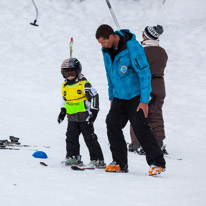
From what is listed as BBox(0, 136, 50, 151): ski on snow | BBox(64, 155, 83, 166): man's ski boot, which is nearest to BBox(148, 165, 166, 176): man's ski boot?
BBox(64, 155, 83, 166): man's ski boot

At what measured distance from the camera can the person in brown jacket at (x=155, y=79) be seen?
642 centimetres

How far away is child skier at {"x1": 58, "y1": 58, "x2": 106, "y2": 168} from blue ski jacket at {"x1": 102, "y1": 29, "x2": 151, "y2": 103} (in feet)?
1.22

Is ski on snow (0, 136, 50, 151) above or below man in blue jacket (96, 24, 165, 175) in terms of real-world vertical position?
below

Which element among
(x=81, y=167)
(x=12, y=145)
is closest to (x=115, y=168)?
(x=81, y=167)

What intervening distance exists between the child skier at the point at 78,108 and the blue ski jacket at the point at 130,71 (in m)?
0.37

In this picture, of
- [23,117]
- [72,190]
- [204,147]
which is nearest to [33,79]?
[23,117]

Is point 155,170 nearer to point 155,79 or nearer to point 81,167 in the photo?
point 81,167

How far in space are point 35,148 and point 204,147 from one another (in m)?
3.31

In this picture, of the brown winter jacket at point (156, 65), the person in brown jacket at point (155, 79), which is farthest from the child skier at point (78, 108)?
the brown winter jacket at point (156, 65)

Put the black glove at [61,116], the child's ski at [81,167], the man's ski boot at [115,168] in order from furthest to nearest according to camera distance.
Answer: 1. the black glove at [61,116]
2. the man's ski boot at [115,168]
3. the child's ski at [81,167]

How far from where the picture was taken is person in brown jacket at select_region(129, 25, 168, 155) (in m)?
6.42

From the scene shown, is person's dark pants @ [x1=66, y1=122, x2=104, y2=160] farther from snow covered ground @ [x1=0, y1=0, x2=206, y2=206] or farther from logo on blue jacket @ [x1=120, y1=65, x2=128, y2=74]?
logo on blue jacket @ [x1=120, y1=65, x2=128, y2=74]

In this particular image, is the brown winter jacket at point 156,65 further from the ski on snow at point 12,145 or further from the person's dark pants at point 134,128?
the ski on snow at point 12,145

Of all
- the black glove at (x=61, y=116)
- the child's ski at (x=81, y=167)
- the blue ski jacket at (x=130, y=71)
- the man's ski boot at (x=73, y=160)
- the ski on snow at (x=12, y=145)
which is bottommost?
the child's ski at (x=81, y=167)
